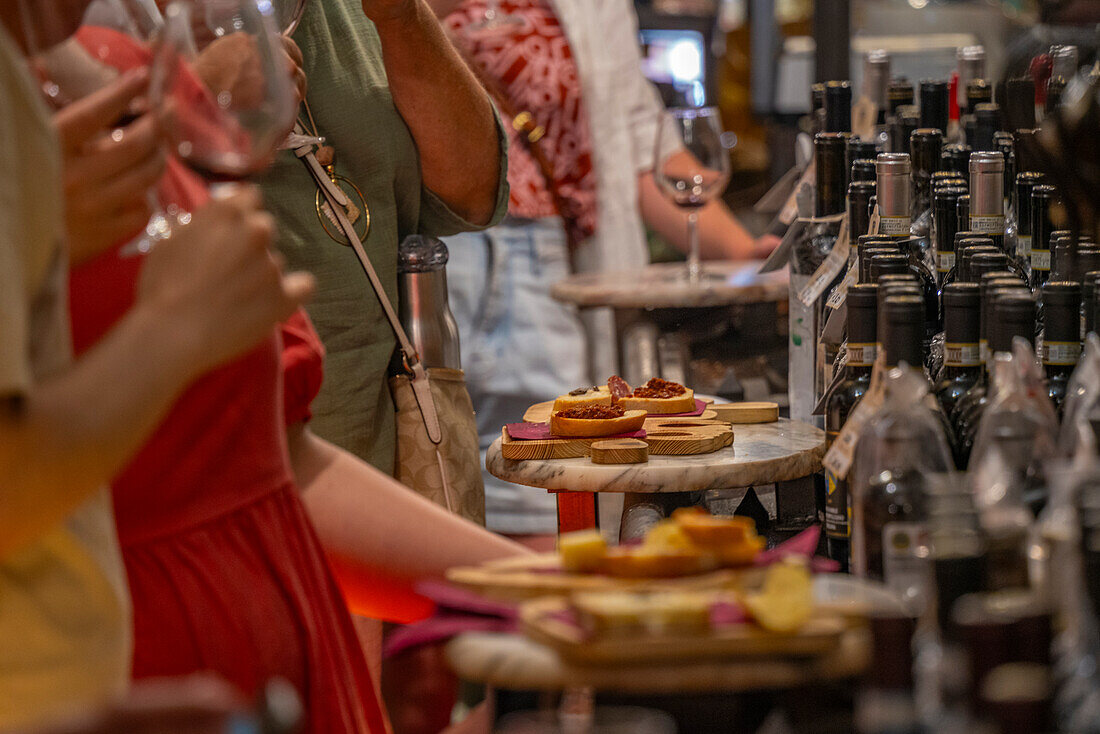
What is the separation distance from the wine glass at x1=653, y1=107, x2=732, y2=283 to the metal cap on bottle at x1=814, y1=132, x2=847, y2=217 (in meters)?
1.22

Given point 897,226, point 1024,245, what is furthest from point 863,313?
point 1024,245

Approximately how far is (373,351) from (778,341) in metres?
1.44

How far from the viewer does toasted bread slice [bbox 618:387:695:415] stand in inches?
81.0

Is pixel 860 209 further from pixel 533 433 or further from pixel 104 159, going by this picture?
pixel 104 159

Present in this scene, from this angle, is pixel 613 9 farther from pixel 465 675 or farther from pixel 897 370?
pixel 465 675

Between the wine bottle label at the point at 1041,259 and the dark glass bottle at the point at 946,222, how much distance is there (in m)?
0.13

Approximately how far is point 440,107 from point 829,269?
0.70 meters

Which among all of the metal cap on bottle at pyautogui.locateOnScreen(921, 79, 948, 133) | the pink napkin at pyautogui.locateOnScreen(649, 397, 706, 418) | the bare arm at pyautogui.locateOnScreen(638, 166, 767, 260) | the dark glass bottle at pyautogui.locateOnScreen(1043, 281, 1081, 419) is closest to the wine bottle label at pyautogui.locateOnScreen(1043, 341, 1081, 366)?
the dark glass bottle at pyautogui.locateOnScreen(1043, 281, 1081, 419)

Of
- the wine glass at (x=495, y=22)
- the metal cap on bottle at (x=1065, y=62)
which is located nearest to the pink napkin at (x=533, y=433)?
the metal cap on bottle at (x=1065, y=62)

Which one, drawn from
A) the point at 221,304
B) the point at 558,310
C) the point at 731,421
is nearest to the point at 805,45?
the point at 558,310

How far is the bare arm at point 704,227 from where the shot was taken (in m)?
4.03

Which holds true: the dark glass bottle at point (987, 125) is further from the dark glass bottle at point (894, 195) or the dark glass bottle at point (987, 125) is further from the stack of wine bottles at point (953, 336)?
the dark glass bottle at point (894, 195)

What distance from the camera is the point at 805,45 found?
5988mm

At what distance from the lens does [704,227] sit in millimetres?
4074
